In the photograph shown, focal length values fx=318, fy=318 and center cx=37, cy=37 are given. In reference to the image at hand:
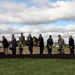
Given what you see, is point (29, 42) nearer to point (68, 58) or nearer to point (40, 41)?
point (40, 41)

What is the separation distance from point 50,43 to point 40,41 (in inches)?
31.1

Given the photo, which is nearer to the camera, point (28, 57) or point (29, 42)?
point (28, 57)

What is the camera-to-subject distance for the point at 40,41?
24500 millimetres
